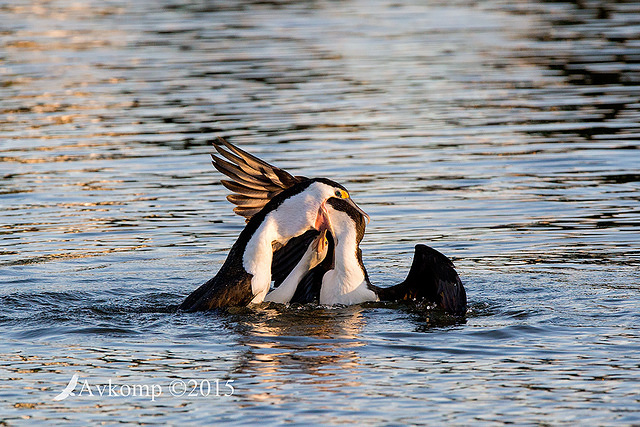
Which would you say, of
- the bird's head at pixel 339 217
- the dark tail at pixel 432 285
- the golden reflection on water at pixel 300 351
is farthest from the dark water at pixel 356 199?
the bird's head at pixel 339 217

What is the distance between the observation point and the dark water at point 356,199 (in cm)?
738

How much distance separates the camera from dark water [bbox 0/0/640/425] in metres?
7.38

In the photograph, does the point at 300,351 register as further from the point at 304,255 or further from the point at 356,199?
the point at 356,199

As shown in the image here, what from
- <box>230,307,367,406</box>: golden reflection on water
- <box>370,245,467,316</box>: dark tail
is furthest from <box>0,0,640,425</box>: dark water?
<box>370,245,467,316</box>: dark tail

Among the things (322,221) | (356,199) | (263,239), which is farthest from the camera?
(356,199)

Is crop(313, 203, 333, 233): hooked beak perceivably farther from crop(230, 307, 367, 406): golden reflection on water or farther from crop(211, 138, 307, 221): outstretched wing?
crop(211, 138, 307, 221): outstretched wing

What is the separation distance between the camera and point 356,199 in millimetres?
14133

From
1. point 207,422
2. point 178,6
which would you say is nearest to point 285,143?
point 207,422

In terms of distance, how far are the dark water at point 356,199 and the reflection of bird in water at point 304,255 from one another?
9.4 inches
